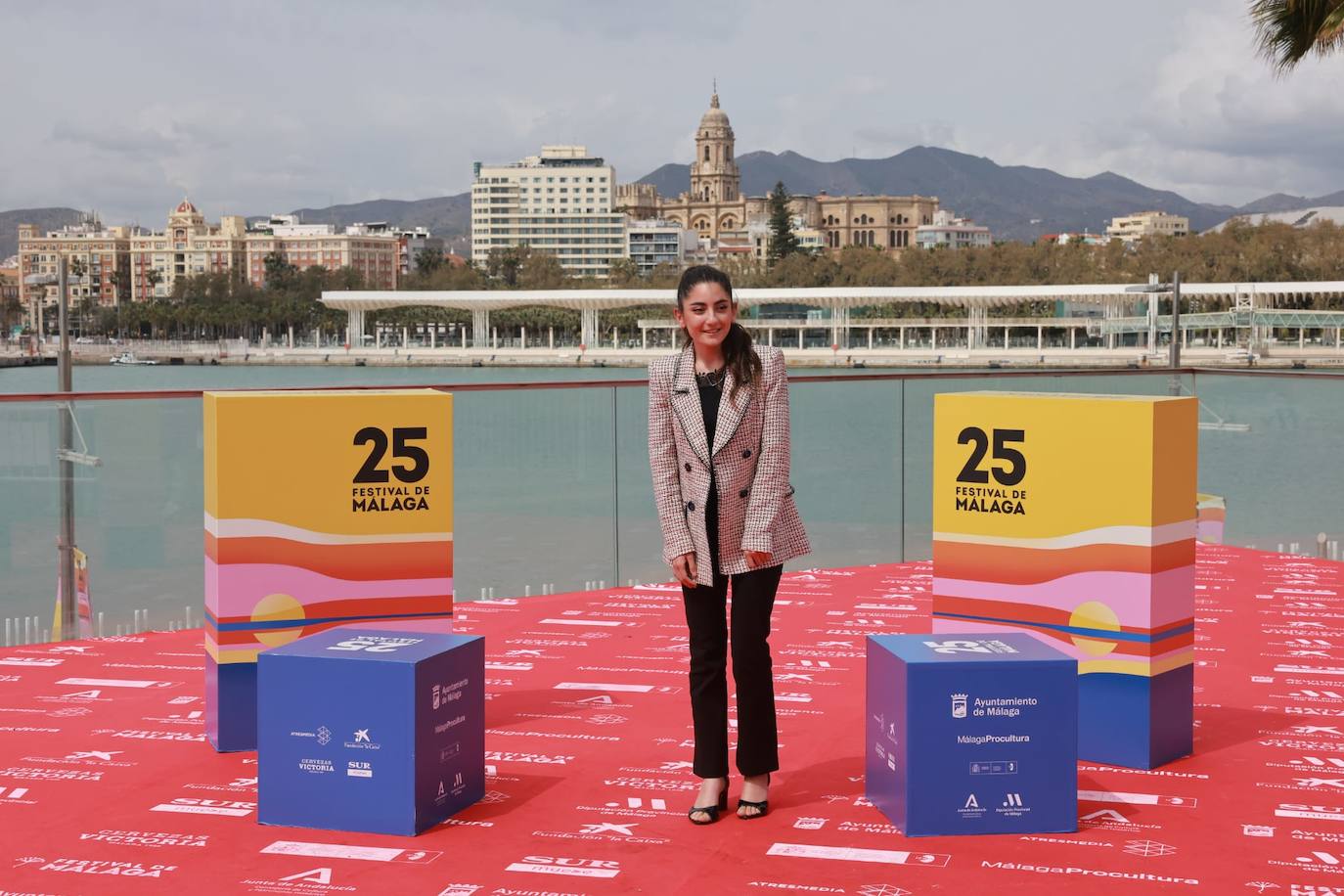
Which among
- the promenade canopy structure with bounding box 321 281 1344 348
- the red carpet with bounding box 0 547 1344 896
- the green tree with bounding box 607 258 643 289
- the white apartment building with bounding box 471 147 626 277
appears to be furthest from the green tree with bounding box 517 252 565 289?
the red carpet with bounding box 0 547 1344 896

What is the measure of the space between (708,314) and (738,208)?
167m

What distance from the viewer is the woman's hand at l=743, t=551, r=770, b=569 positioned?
3086 mm

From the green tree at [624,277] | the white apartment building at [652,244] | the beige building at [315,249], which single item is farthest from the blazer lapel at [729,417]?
the beige building at [315,249]

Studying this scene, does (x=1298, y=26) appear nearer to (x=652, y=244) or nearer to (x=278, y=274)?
(x=278, y=274)

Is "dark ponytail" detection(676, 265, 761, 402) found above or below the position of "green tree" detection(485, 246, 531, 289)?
below

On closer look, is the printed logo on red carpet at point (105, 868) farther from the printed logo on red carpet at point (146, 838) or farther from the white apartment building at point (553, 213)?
the white apartment building at point (553, 213)

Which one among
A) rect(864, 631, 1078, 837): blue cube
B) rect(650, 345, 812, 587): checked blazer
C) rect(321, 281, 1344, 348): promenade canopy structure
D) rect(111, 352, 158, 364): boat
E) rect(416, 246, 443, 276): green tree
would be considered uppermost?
rect(416, 246, 443, 276): green tree

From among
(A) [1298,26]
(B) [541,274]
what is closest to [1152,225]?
(B) [541,274]

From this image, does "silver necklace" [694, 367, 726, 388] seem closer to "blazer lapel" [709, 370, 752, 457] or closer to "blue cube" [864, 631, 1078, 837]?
"blazer lapel" [709, 370, 752, 457]

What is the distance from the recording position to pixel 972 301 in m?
72.3

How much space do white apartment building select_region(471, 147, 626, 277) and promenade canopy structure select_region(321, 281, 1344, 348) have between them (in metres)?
61.8

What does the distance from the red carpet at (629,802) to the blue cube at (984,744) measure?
0.06 metres

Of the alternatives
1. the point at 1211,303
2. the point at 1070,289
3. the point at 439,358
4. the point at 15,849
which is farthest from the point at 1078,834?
the point at 1211,303

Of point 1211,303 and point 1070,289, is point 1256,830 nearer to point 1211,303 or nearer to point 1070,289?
point 1070,289
